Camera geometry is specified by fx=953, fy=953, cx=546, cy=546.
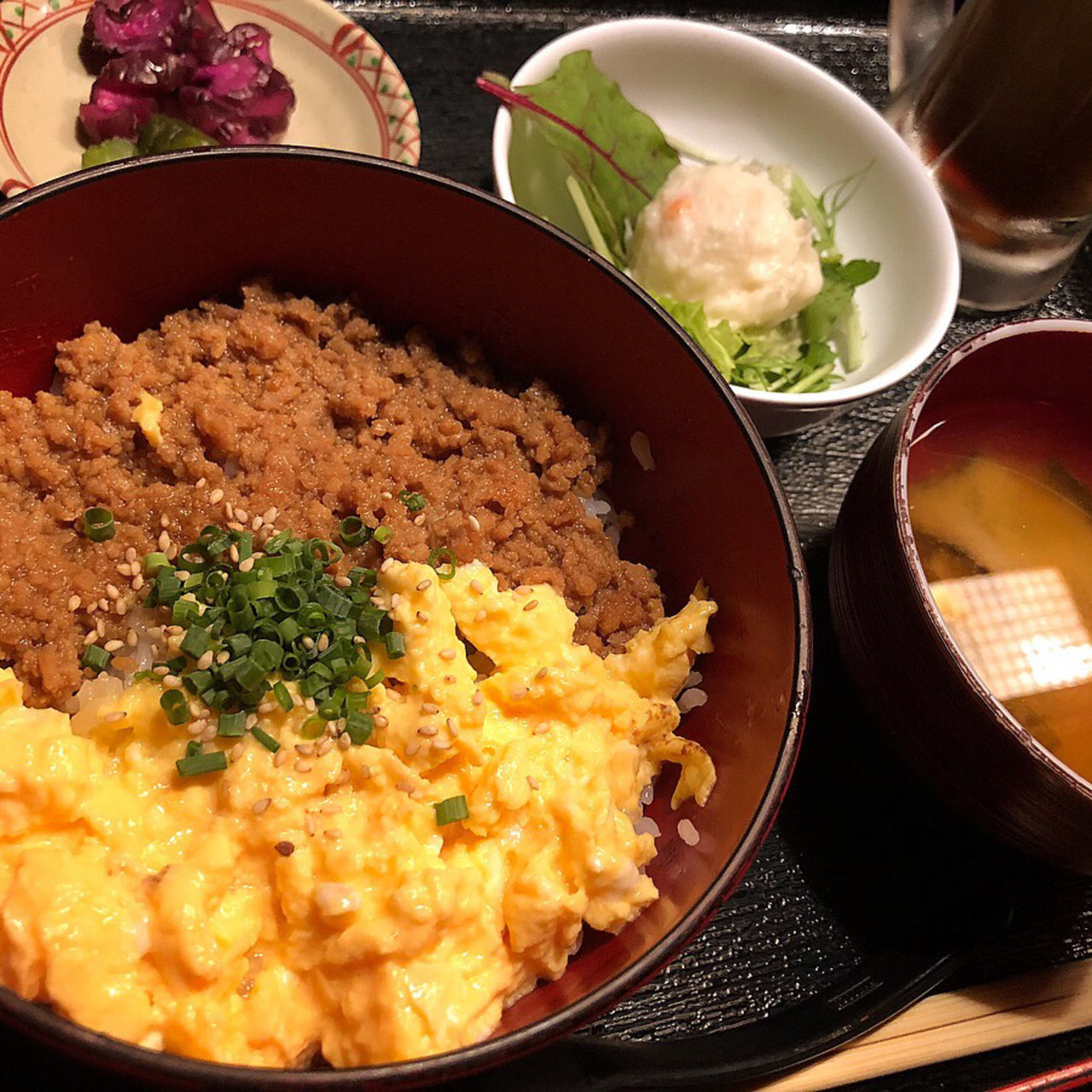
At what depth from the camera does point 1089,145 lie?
245 cm

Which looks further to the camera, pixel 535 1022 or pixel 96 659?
pixel 96 659

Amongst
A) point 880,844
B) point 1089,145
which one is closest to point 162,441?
point 880,844

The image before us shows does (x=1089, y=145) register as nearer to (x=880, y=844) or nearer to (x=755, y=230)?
(x=755, y=230)

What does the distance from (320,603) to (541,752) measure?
1.41 feet

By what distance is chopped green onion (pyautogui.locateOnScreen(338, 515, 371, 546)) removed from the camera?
1.68 meters

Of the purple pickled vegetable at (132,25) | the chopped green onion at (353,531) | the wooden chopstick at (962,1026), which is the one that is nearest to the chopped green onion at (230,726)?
the chopped green onion at (353,531)

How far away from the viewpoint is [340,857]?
4.33 feet

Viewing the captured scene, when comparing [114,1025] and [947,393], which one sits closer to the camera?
[114,1025]

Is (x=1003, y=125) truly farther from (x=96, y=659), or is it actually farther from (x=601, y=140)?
(x=96, y=659)

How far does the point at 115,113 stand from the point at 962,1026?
2.67m

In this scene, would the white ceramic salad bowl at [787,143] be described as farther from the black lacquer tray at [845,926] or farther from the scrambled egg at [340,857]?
the scrambled egg at [340,857]

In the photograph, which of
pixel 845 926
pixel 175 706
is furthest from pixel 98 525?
pixel 845 926

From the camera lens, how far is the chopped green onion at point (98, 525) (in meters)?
1.61

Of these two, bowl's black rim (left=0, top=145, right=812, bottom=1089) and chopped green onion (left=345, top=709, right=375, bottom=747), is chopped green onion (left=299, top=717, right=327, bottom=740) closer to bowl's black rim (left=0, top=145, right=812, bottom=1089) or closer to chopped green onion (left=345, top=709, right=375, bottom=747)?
chopped green onion (left=345, top=709, right=375, bottom=747)
